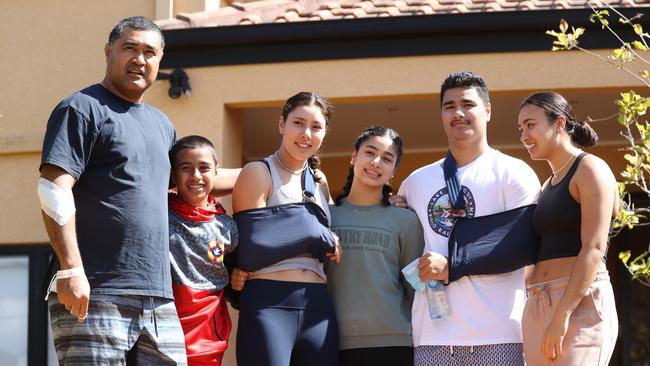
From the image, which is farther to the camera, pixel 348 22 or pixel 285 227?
pixel 348 22

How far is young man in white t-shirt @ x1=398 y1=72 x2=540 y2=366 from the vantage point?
501cm

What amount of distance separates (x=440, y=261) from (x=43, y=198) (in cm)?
187

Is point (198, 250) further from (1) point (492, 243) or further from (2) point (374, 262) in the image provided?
(1) point (492, 243)

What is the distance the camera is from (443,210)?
206 inches

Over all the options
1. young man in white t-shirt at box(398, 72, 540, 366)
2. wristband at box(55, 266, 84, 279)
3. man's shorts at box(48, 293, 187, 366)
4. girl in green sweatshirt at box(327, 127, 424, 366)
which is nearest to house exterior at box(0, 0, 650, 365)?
girl in green sweatshirt at box(327, 127, 424, 366)

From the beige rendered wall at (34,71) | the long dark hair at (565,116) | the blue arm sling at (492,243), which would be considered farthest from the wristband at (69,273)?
the beige rendered wall at (34,71)

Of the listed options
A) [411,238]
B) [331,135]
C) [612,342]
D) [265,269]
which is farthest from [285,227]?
[331,135]

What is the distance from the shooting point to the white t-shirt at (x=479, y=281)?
502 cm

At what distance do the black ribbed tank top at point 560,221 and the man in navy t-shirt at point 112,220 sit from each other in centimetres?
171

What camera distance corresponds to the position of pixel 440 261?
509cm

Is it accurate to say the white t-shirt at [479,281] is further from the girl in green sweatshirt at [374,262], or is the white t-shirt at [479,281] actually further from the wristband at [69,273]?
the wristband at [69,273]

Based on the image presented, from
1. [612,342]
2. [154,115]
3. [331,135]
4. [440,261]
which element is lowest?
[612,342]

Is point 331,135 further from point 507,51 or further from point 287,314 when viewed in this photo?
point 287,314

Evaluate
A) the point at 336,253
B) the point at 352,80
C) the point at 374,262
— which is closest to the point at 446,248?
the point at 374,262
